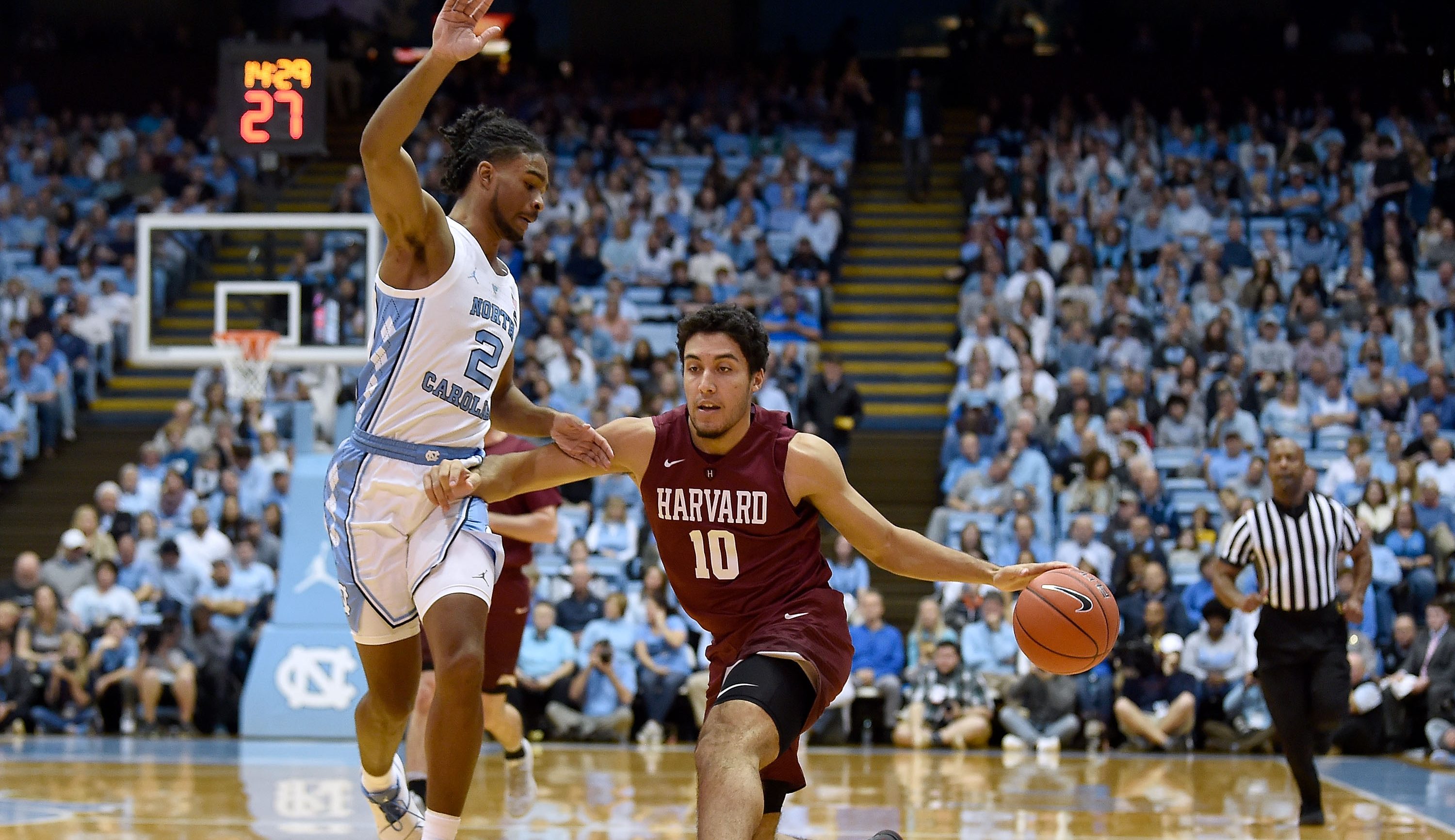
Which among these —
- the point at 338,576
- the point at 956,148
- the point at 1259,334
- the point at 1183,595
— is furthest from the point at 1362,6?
the point at 338,576

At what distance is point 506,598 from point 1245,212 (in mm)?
13367

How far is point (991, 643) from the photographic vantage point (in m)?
12.5

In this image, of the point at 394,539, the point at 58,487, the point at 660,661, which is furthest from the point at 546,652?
the point at 394,539

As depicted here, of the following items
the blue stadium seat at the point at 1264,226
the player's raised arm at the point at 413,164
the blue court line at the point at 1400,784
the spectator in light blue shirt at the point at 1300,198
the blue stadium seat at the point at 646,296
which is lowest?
the blue court line at the point at 1400,784

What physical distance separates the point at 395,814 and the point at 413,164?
2219 mm

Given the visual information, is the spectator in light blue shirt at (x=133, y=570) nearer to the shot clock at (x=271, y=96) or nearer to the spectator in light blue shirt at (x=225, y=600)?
the spectator in light blue shirt at (x=225, y=600)

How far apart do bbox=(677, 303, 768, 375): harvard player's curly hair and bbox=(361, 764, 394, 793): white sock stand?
1.78 m

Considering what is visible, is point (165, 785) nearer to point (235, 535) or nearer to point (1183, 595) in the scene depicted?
point (235, 535)

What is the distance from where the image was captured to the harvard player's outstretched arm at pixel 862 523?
189 inches

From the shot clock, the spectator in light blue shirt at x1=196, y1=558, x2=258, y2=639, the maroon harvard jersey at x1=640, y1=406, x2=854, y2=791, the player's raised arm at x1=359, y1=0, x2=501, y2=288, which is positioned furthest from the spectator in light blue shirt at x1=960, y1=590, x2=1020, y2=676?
the player's raised arm at x1=359, y1=0, x2=501, y2=288

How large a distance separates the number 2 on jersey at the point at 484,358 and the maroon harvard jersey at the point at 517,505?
86.6 inches

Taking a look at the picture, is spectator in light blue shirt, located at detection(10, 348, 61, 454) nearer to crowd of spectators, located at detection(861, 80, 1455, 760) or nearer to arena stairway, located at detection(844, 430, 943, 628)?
arena stairway, located at detection(844, 430, 943, 628)

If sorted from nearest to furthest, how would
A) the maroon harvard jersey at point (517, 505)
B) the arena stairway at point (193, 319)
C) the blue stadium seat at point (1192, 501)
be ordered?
the maroon harvard jersey at point (517, 505) → the arena stairway at point (193, 319) → the blue stadium seat at point (1192, 501)

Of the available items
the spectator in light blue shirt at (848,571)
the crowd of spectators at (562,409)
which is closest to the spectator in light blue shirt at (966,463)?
the crowd of spectators at (562,409)
